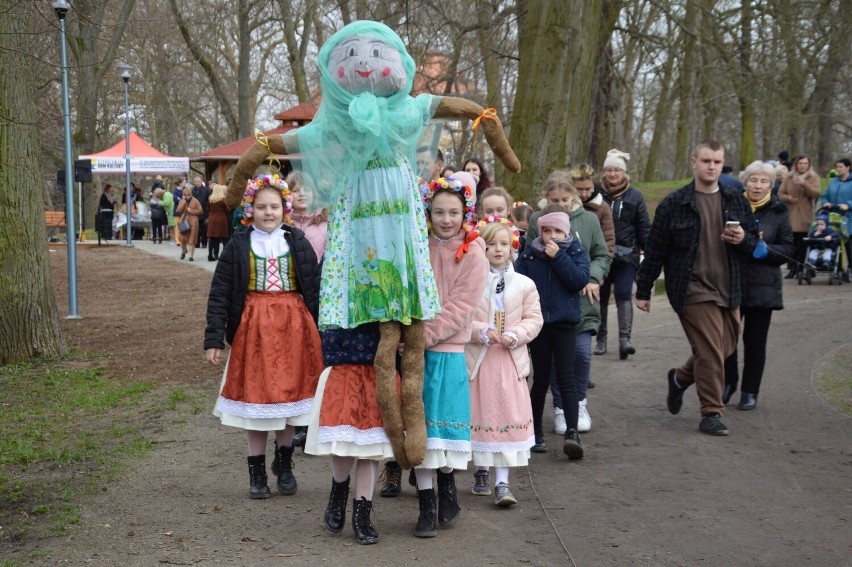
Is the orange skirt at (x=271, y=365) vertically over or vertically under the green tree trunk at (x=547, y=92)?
under

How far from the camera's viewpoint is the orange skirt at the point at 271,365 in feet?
19.5

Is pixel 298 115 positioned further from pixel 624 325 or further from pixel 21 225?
pixel 624 325

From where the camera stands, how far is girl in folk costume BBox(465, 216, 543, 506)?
5.95 m

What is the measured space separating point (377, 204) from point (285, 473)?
1.90m

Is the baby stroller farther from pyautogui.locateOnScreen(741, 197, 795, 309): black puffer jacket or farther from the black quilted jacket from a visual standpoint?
the black quilted jacket

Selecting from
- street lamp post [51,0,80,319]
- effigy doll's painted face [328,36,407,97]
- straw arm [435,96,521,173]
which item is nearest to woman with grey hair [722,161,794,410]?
straw arm [435,96,521,173]

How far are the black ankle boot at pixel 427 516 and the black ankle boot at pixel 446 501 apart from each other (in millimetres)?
114

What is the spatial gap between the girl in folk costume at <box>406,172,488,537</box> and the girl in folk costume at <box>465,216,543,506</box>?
1.09 feet

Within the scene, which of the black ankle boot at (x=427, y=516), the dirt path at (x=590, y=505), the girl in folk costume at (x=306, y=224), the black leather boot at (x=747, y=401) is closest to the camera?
the dirt path at (x=590, y=505)

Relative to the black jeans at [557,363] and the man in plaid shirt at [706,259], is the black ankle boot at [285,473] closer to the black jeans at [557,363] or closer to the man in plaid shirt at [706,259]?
the black jeans at [557,363]

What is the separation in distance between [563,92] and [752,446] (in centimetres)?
698

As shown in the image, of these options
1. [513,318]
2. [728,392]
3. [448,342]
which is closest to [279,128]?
[728,392]

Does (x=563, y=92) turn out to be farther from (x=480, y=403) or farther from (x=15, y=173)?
(x=480, y=403)

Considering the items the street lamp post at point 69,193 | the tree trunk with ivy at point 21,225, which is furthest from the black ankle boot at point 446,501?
the street lamp post at point 69,193
